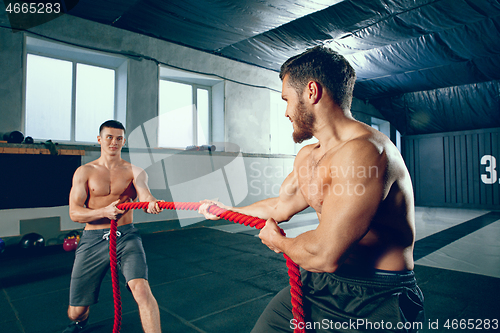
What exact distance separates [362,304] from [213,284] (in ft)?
7.26

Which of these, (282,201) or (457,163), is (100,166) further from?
(457,163)

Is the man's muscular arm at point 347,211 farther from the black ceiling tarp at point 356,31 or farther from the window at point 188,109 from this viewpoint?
the window at point 188,109

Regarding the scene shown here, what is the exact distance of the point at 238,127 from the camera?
724 centimetres

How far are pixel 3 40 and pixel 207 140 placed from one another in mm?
4011

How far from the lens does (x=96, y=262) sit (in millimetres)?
2201

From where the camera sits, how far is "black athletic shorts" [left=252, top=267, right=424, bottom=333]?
111 cm

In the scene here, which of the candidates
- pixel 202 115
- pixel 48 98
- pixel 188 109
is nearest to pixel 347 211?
pixel 48 98

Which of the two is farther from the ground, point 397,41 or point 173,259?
point 397,41

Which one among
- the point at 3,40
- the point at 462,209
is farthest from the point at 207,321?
the point at 462,209

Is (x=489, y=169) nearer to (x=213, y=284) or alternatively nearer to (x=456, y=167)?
(x=456, y=167)

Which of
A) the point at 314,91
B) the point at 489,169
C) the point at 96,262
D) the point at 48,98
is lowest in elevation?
the point at 96,262

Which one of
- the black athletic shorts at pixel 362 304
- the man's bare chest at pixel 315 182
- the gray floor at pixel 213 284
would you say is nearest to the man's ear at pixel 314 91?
the man's bare chest at pixel 315 182

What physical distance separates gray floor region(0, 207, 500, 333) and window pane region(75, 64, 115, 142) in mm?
2119

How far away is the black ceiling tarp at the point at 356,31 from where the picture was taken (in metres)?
4.68
